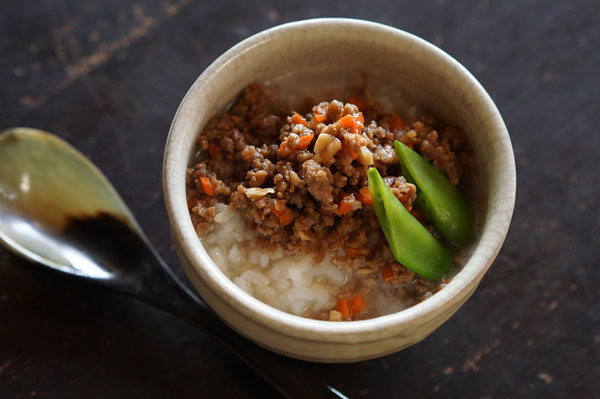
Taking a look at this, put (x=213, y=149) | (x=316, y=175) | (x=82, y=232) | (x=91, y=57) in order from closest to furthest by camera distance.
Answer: (x=316, y=175) < (x=213, y=149) < (x=82, y=232) < (x=91, y=57)

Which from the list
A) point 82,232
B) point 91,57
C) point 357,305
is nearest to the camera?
point 357,305

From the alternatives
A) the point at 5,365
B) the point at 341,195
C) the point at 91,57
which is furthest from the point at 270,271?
the point at 91,57

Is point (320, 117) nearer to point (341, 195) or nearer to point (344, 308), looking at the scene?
point (341, 195)

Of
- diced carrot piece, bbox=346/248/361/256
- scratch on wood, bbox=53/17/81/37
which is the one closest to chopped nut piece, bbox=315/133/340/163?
diced carrot piece, bbox=346/248/361/256

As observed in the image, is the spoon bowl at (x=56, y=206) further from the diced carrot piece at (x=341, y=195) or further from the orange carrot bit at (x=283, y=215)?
the diced carrot piece at (x=341, y=195)

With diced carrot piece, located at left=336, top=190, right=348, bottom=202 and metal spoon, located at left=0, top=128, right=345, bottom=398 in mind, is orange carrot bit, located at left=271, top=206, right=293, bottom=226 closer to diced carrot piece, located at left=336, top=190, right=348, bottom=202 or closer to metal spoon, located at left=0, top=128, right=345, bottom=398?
diced carrot piece, located at left=336, top=190, right=348, bottom=202

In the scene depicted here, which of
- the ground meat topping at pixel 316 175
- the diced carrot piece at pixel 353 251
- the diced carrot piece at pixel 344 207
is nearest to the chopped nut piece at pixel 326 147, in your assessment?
the ground meat topping at pixel 316 175

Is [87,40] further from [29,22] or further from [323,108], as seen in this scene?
[323,108]
